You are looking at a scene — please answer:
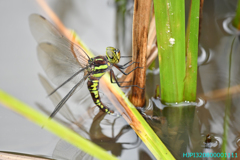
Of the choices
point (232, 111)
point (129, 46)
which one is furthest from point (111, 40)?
point (232, 111)

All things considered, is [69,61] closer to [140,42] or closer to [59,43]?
[59,43]

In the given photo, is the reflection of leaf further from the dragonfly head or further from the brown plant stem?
the dragonfly head

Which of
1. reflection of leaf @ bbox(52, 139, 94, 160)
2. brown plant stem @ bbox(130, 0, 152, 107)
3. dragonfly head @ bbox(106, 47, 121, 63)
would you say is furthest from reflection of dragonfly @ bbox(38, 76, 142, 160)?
dragonfly head @ bbox(106, 47, 121, 63)

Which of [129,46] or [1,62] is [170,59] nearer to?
[129,46]

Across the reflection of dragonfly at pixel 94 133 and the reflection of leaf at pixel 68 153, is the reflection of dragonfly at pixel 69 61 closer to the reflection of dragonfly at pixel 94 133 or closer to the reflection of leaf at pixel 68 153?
the reflection of dragonfly at pixel 94 133

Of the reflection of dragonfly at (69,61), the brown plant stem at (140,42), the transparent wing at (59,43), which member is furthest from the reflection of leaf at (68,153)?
the transparent wing at (59,43)

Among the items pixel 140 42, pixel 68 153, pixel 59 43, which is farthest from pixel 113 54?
pixel 68 153
